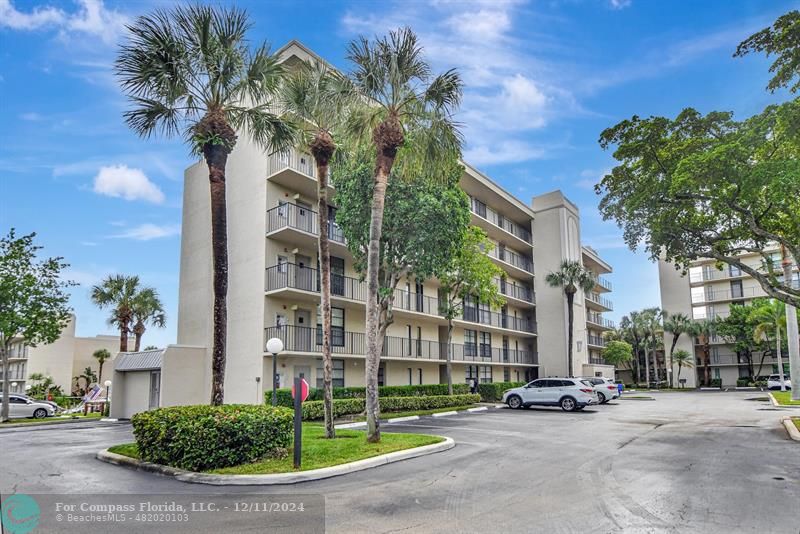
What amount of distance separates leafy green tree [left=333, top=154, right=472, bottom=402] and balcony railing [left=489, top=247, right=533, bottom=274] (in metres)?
17.3

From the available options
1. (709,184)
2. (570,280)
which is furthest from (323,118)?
(570,280)

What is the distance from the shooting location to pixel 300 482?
31.1 feet

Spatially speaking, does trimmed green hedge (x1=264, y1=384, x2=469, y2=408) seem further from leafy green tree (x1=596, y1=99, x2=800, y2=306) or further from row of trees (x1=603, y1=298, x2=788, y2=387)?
row of trees (x1=603, y1=298, x2=788, y2=387)

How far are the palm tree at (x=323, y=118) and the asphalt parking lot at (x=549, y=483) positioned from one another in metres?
4.42

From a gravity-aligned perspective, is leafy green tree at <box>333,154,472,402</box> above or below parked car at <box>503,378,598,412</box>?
above

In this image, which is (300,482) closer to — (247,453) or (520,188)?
(247,453)

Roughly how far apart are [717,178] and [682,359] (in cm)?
5297

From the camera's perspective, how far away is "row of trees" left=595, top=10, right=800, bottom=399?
14.5m

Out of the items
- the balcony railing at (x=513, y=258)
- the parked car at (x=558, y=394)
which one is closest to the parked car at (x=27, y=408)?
the parked car at (x=558, y=394)

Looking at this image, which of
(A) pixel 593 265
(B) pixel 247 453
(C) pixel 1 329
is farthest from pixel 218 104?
(A) pixel 593 265

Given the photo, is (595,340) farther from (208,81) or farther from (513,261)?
(208,81)

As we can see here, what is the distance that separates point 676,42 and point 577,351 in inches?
1272

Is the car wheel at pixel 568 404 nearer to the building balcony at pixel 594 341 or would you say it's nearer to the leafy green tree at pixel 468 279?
the leafy green tree at pixel 468 279

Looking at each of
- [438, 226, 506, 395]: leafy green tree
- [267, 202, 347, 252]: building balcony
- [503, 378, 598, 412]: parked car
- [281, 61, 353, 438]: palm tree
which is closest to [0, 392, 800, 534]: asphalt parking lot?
[281, 61, 353, 438]: palm tree
